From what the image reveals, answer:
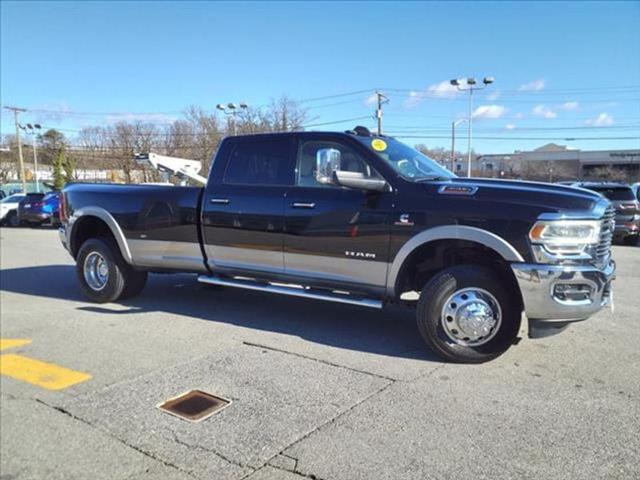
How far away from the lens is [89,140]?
5897 centimetres

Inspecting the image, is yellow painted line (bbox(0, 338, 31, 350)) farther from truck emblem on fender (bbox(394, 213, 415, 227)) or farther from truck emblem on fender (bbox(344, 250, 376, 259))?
truck emblem on fender (bbox(394, 213, 415, 227))

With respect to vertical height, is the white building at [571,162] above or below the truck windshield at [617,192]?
above

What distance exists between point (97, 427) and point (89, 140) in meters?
61.3

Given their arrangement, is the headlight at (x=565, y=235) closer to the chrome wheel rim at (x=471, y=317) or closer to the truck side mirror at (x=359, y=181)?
the chrome wheel rim at (x=471, y=317)

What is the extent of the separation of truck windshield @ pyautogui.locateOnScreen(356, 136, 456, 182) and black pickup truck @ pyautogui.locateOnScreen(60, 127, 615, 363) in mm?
19

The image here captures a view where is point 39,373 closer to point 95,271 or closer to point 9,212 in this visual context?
point 95,271

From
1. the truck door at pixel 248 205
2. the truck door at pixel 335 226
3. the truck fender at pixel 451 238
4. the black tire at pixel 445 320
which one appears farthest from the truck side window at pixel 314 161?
the black tire at pixel 445 320

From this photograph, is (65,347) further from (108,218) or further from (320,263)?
(320,263)

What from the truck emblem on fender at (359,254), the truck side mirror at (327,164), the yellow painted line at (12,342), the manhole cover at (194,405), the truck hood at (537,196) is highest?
the truck side mirror at (327,164)

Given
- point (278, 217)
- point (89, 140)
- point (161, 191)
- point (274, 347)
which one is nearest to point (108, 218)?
point (161, 191)

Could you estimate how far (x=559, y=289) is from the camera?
4199 mm

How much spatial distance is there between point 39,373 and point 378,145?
3.60 m

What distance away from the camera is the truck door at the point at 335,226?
493cm

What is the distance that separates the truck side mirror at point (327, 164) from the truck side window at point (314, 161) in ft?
0.28
